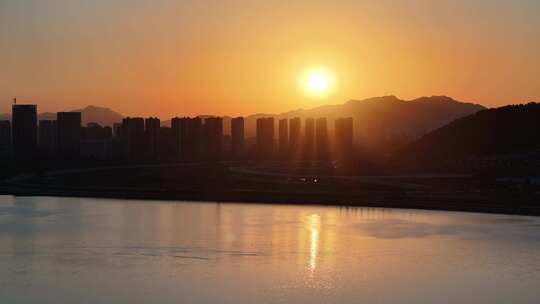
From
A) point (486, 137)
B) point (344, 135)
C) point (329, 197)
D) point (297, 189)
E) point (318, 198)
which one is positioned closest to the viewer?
point (329, 197)

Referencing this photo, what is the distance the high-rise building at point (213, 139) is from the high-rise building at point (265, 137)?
427 cm

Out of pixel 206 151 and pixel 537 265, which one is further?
pixel 206 151

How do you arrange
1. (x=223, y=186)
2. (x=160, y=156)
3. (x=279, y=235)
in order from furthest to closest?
1. (x=160, y=156)
2. (x=223, y=186)
3. (x=279, y=235)

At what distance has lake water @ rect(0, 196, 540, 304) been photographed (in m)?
15.9

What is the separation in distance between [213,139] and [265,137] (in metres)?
5.80

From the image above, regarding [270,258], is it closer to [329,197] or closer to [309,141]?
[329,197]

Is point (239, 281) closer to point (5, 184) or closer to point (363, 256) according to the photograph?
point (363, 256)

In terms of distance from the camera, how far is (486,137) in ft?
196

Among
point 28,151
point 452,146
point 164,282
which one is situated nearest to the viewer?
point 164,282

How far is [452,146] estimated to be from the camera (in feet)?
201

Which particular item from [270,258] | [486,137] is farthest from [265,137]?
[270,258]

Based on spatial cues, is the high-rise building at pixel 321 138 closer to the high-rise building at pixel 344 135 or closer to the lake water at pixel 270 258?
the high-rise building at pixel 344 135

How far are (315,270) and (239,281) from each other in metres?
2.36

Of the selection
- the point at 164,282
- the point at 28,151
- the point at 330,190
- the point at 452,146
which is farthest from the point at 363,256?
the point at 28,151
